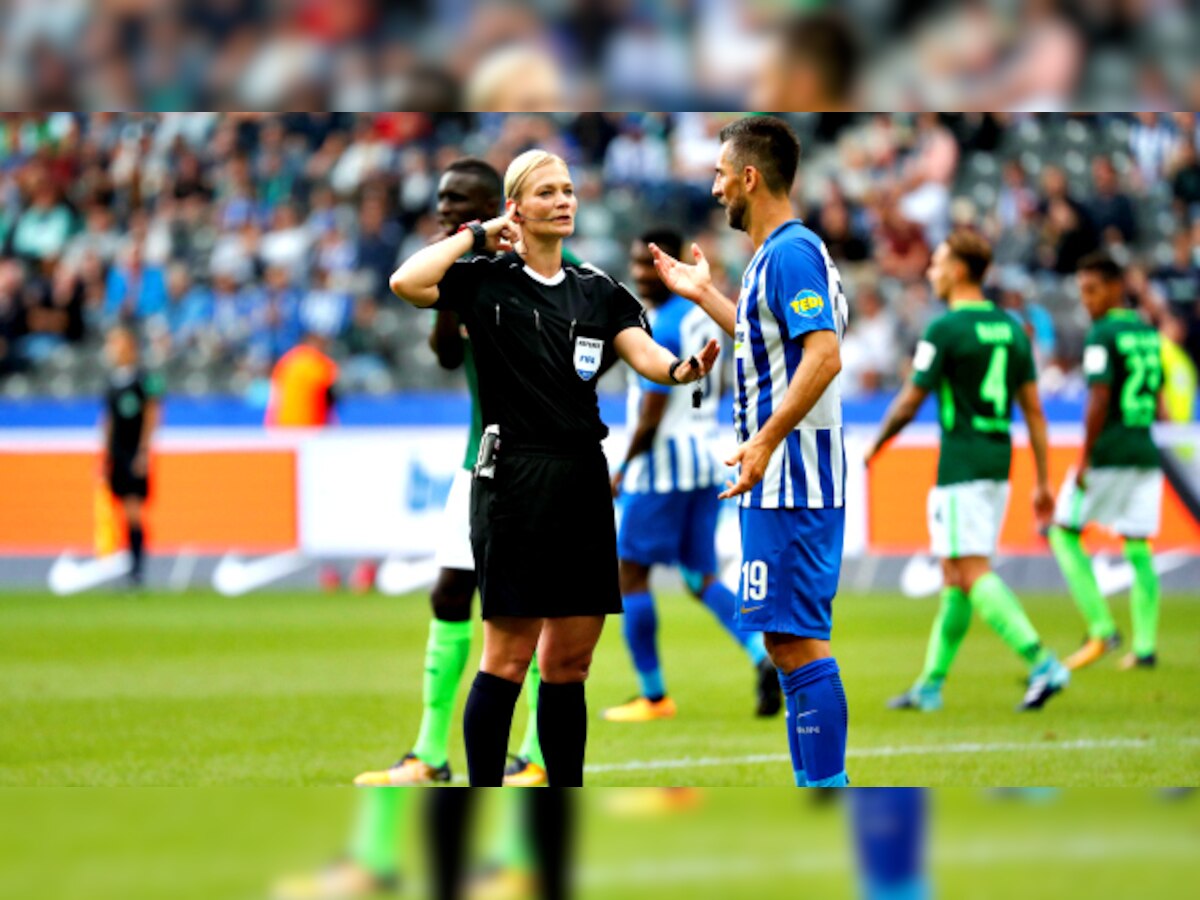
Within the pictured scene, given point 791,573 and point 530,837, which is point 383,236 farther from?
point 530,837

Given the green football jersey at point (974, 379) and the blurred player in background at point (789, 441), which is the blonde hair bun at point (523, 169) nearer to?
the blurred player in background at point (789, 441)

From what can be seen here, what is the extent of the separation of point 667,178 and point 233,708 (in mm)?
8703

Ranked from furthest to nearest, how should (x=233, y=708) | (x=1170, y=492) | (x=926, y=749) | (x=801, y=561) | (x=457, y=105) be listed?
(x=1170, y=492) → (x=233, y=708) → (x=926, y=749) → (x=801, y=561) → (x=457, y=105)

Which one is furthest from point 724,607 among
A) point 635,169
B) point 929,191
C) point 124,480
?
point 929,191

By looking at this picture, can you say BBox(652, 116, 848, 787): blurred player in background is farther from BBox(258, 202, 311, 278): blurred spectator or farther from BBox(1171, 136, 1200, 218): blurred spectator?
BBox(258, 202, 311, 278): blurred spectator

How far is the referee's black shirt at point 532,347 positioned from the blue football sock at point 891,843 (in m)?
3.14

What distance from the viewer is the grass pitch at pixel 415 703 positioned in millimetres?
6051

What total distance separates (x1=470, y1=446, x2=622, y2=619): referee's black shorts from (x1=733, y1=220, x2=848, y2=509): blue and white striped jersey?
42cm

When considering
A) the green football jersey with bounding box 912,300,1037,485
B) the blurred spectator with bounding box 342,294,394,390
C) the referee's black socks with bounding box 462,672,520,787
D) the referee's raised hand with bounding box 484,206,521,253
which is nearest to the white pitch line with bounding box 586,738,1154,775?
the green football jersey with bounding box 912,300,1037,485

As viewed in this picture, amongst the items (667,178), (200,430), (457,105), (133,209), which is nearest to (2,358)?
(133,209)

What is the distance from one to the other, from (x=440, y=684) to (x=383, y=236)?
11.5m

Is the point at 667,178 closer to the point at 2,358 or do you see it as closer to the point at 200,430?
the point at 200,430

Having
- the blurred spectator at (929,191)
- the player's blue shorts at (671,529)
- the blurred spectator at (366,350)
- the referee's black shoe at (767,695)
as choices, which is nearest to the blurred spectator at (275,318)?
the blurred spectator at (366,350)

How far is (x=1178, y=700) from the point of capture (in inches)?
314
